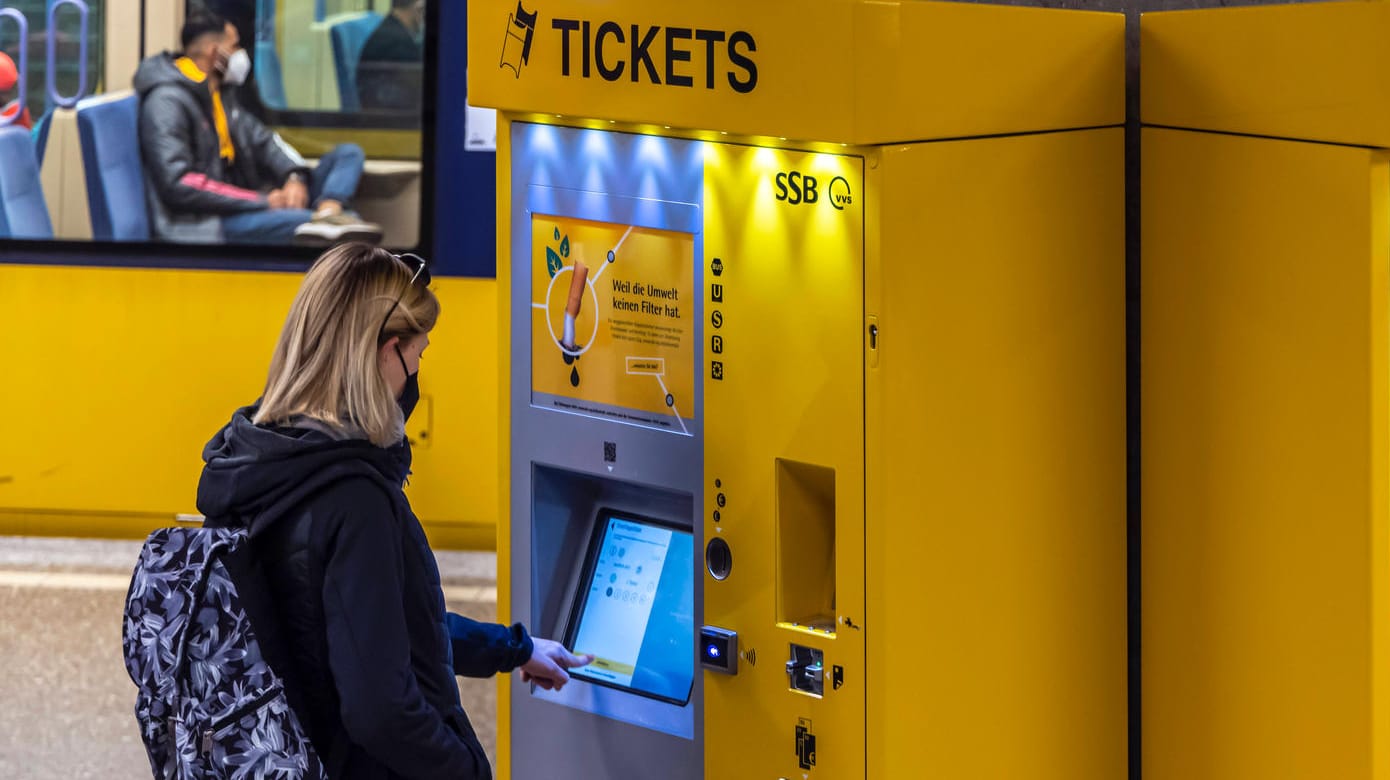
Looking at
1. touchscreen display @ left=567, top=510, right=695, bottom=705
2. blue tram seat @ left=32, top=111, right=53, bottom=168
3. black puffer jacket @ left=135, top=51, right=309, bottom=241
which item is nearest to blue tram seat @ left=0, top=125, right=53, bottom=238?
blue tram seat @ left=32, top=111, right=53, bottom=168

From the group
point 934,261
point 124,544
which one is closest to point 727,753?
point 934,261

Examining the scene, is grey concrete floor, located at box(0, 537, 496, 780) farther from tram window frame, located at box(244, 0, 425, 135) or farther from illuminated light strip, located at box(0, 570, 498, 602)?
tram window frame, located at box(244, 0, 425, 135)

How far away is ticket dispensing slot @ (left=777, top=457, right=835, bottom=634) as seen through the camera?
283cm

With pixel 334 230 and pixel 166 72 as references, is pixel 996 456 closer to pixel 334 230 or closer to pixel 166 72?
pixel 334 230

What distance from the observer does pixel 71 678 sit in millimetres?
4777

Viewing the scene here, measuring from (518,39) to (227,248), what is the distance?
5.89 feet

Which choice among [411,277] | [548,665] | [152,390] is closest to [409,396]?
[411,277]

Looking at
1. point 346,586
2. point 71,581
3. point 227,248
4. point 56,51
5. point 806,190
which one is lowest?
point 71,581

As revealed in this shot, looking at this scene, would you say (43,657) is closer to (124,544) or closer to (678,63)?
(124,544)

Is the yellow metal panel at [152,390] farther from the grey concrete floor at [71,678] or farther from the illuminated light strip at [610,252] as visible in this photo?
the illuminated light strip at [610,252]

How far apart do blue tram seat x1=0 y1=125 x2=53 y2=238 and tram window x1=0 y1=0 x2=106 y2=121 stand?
9cm

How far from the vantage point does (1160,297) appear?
9.39ft

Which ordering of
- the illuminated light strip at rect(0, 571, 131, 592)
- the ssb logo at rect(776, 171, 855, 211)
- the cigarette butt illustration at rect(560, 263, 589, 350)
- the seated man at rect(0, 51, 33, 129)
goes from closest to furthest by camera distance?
1. the ssb logo at rect(776, 171, 855, 211)
2. the cigarette butt illustration at rect(560, 263, 589, 350)
3. the seated man at rect(0, 51, 33, 129)
4. the illuminated light strip at rect(0, 571, 131, 592)

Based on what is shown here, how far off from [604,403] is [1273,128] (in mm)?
1216
